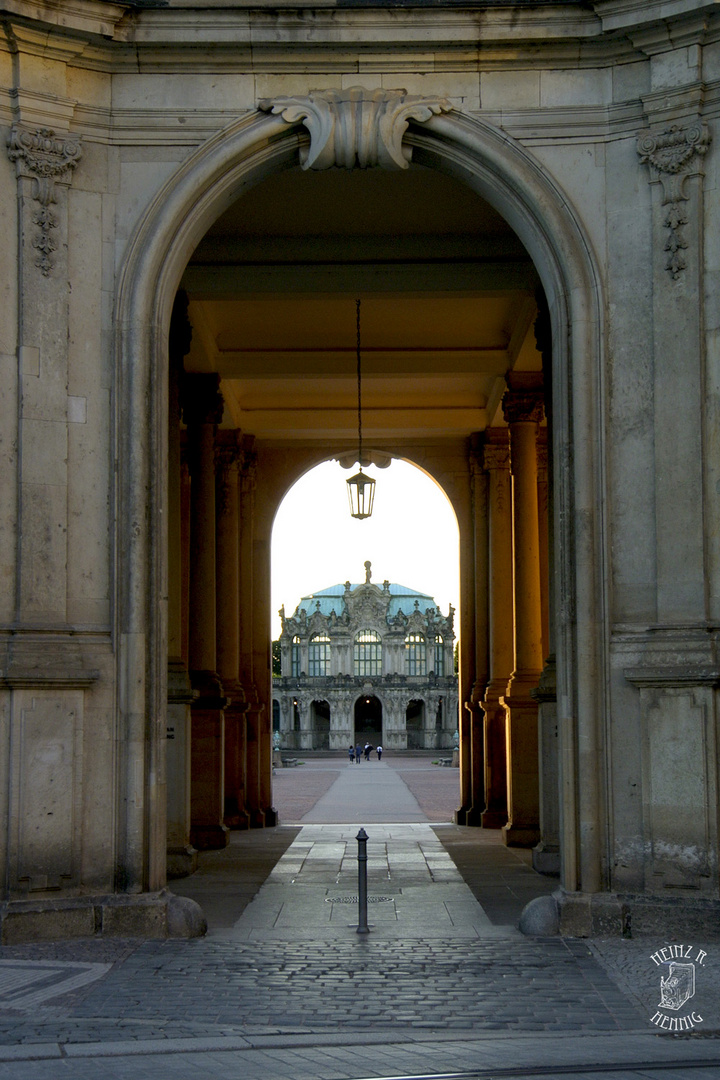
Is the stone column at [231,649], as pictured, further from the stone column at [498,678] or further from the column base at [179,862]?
the column base at [179,862]

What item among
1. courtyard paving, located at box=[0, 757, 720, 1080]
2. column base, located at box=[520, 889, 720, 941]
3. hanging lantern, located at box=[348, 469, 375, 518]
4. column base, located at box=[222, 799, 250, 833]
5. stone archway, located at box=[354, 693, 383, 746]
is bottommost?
stone archway, located at box=[354, 693, 383, 746]

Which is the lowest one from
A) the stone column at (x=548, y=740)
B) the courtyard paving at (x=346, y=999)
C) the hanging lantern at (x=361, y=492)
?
the courtyard paving at (x=346, y=999)

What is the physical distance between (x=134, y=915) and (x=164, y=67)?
23.2 feet

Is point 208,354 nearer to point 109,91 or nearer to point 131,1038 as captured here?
point 109,91

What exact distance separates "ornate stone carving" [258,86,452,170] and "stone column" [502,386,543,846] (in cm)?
917

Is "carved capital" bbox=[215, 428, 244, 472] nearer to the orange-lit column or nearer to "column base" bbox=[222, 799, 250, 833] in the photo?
the orange-lit column

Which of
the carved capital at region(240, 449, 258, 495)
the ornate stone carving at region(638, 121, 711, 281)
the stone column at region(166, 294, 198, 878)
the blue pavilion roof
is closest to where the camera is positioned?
the ornate stone carving at region(638, 121, 711, 281)

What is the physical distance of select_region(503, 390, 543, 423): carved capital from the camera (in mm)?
20547

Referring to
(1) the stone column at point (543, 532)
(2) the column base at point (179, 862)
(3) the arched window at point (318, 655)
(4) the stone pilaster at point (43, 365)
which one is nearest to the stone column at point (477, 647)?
(1) the stone column at point (543, 532)

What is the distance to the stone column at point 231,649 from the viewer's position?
23047 mm

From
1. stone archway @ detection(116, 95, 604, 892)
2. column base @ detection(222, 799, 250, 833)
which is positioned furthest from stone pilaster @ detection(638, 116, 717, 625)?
column base @ detection(222, 799, 250, 833)

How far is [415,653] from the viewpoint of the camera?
12681cm

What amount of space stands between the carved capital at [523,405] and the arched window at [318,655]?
106 metres

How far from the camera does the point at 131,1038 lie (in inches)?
302
